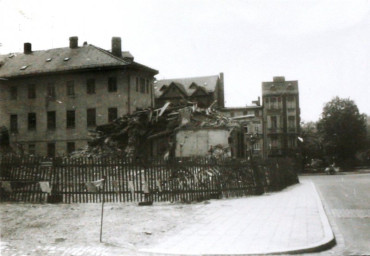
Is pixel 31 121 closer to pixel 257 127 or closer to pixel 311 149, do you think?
pixel 257 127

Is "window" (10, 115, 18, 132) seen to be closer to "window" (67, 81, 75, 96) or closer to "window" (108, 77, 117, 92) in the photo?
"window" (67, 81, 75, 96)

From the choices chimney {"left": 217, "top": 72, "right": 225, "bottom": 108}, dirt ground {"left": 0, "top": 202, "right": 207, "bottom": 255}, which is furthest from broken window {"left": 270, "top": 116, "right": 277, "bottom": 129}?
dirt ground {"left": 0, "top": 202, "right": 207, "bottom": 255}

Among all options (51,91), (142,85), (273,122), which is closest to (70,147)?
(51,91)

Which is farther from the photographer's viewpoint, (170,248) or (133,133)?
(133,133)

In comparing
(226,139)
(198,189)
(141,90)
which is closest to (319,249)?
(198,189)

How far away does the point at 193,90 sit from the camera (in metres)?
72.0

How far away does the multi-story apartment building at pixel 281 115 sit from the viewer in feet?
256

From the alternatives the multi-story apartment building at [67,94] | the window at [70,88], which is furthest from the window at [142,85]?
the window at [70,88]

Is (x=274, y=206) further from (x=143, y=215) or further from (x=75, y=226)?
(x=75, y=226)

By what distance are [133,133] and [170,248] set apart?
23.6 meters

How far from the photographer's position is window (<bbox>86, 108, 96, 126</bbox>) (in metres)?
45.3

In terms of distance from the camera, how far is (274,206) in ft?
46.8

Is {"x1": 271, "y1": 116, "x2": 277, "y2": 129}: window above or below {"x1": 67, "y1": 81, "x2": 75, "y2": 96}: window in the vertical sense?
below

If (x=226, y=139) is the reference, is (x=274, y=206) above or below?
below
